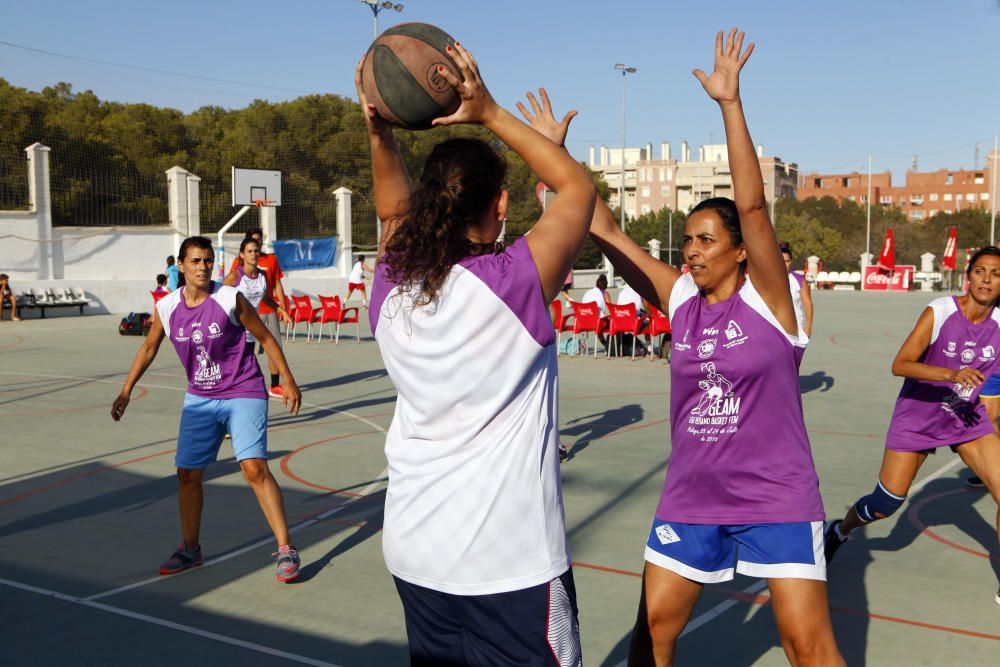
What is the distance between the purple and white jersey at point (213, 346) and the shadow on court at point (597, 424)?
144 inches

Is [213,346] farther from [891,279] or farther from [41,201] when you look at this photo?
[891,279]

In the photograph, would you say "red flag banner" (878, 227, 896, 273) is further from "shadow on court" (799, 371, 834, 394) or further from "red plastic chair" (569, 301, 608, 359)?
"shadow on court" (799, 371, 834, 394)

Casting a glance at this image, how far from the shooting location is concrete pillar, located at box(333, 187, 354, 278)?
3434cm

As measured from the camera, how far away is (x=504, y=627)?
2178mm

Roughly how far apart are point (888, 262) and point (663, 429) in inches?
1712

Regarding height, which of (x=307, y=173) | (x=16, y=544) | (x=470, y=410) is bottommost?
(x=16, y=544)

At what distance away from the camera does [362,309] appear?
29125 millimetres

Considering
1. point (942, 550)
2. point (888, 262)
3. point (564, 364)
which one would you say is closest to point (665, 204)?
point (888, 262)

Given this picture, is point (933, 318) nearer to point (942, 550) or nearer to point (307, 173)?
point (942, 550)

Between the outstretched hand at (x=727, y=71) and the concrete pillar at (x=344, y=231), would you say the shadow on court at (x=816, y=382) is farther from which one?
the concrete pillar at (x=344, y=231)

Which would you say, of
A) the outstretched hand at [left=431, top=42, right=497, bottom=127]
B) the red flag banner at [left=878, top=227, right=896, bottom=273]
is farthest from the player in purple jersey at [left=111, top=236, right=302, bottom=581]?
the red flag banner at [left=878, top=227, right=896, bottom=273]

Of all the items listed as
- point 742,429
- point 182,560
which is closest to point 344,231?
point 182,560

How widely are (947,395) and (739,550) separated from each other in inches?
101

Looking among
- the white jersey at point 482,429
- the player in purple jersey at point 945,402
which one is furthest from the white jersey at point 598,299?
the white jersey at point 482,429
